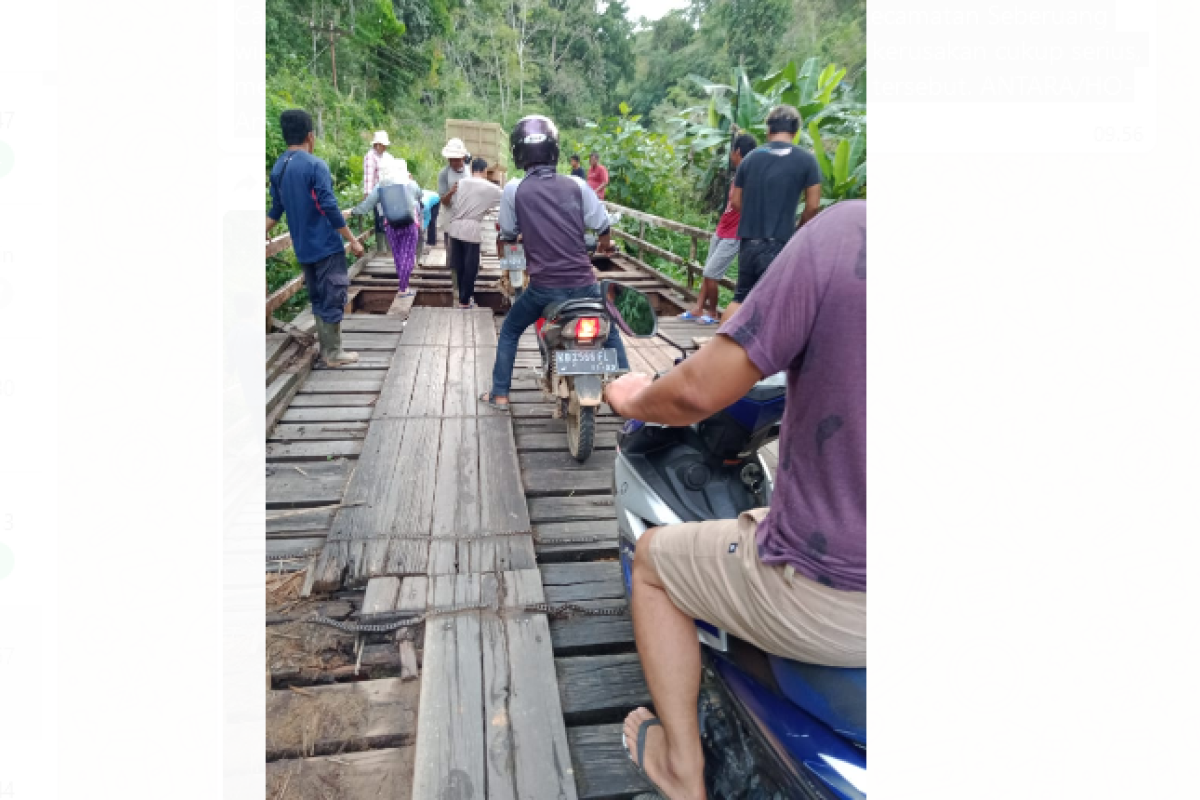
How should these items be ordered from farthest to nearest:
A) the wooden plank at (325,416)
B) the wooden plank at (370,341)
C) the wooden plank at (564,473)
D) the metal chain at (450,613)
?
the wooden plank at (370,341) < the wooden plank at (325,416) < the wooden plank at (564,473) < the metal chain at (450,613)

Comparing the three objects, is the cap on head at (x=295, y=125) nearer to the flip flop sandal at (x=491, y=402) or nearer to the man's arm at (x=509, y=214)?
the man's arm at (x=509, y=214)

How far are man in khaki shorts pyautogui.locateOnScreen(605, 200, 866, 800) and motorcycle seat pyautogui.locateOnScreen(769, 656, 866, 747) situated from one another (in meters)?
0.02

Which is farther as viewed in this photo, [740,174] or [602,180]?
[602,180]

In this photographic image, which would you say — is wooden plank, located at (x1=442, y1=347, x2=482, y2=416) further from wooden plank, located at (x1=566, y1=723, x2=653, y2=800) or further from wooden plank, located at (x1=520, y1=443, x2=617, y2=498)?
wooden plank, located at (x1=566, y1=723, x2=653, y2=800)

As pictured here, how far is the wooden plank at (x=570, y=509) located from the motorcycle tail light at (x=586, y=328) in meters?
0.80

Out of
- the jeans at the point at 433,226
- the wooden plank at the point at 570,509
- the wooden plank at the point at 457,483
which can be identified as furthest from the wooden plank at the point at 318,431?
the jeans at the point at 433,226

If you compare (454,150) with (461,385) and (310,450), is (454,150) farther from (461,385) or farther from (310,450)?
(310,450)

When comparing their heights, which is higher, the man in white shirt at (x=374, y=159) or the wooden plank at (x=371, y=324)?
the man in white shirt at (x=374, y=159)

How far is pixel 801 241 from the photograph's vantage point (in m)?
1.18

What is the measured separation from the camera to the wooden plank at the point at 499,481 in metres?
3.19

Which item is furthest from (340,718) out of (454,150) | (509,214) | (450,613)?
(454,150)
